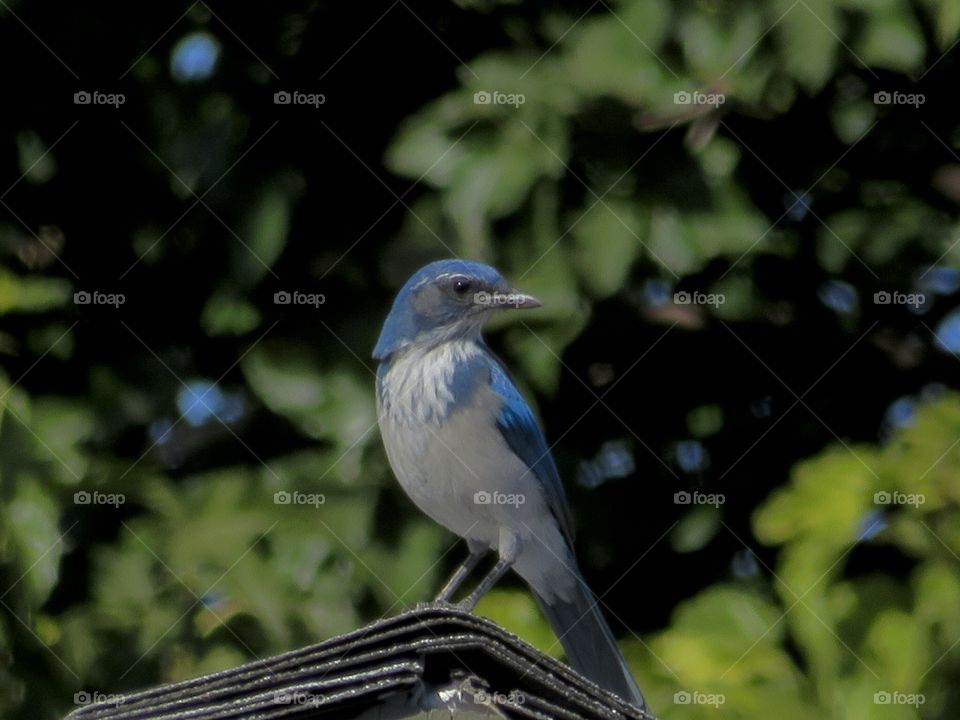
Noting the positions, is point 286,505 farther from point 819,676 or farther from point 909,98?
point 909,98

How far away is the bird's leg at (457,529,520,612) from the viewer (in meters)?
4.19

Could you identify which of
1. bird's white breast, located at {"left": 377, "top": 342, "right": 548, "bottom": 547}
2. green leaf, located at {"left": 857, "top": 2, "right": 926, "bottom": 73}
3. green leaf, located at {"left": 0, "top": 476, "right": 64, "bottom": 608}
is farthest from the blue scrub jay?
green leaf, located at {"left": 857, "top": 2, "right": 926, "bottom": 73}

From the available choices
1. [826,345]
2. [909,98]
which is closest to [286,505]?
[826,345]

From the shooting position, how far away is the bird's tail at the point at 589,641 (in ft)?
14.4

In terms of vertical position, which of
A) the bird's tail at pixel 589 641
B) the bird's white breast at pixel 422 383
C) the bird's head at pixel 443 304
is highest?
the bird's head at pixel 443 304

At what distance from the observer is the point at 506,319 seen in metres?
4.80

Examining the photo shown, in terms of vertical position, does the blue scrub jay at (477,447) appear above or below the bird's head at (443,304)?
below

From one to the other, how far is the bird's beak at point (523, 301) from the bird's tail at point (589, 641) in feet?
2.74

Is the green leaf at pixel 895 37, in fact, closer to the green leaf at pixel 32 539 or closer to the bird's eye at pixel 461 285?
the bird's eye at pixel 461 285

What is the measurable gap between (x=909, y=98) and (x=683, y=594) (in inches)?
71.2

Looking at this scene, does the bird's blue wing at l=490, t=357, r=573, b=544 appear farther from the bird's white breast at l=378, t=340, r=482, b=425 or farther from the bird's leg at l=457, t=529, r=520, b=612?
the bird's leg at l=457, t=529, r=520, b=612

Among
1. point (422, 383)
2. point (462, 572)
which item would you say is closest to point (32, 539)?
point (422, 383)

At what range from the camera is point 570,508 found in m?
5.00

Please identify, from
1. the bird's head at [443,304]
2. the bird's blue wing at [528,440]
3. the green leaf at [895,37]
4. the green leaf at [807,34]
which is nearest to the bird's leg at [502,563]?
the bird's blue wing at [528,440]
